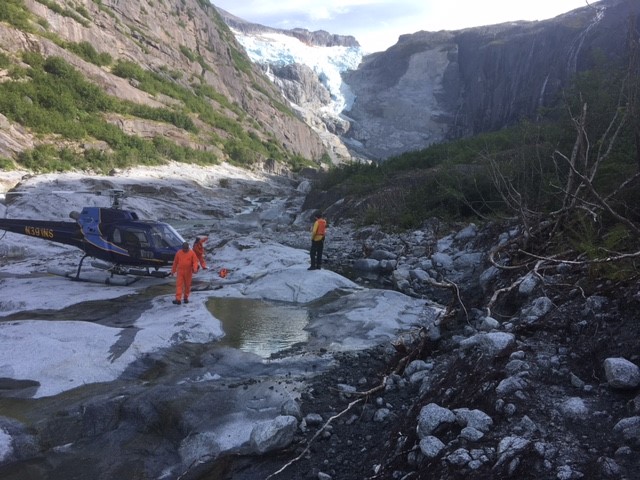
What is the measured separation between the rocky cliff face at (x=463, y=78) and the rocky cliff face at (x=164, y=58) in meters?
20.4

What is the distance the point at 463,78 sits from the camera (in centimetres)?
8050

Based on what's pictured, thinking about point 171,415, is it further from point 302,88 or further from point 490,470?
point 302,88

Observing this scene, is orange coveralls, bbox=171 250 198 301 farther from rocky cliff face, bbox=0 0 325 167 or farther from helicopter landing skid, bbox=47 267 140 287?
rocky cliff face, bbox=0 0 325 167

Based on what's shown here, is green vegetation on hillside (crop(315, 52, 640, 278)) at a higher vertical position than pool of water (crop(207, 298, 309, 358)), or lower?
higher

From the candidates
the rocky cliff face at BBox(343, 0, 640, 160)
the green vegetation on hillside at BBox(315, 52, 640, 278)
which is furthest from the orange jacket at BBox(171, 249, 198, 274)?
the rocky cliff face at BBox(343, 0, 640, 160)

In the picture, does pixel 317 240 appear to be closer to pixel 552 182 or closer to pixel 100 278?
pixel 100 278

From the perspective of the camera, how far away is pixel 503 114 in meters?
59.1

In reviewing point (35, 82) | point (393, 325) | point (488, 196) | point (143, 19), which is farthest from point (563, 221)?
point (143, 19)

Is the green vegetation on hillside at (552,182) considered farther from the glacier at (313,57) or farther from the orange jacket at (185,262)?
the glacier at (313,57)

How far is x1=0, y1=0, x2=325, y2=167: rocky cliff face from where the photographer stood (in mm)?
32625

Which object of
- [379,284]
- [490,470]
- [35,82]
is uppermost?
[35,82]

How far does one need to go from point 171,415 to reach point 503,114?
205 ft

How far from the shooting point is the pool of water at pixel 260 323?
6414 mm

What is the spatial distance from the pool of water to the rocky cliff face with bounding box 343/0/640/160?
4078 cm
